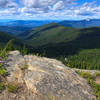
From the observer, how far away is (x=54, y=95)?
10.7 metres

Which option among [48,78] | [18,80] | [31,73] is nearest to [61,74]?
[48,78]

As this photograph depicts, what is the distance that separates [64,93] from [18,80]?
167 inches

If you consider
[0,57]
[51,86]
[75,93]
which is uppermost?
[0,57]

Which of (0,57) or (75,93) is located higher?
(0,57)

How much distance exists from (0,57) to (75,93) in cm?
861

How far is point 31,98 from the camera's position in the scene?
10.1 m

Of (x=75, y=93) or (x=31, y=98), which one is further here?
(x=75, y=93)

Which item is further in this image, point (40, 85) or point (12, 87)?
point (40, 85)

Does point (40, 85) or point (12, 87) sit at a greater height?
point (12, 87)

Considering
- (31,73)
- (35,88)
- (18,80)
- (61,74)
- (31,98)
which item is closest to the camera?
(31,98)

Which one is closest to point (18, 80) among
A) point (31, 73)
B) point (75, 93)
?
point (31, 73)

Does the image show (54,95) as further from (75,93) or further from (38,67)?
(38,67)

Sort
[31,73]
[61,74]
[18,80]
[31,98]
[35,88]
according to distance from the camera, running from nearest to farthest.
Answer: [31,98]
[35,88]
[18,80]
[31,73]
[61,74]

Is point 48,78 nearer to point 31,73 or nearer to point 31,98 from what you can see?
point 31,73
